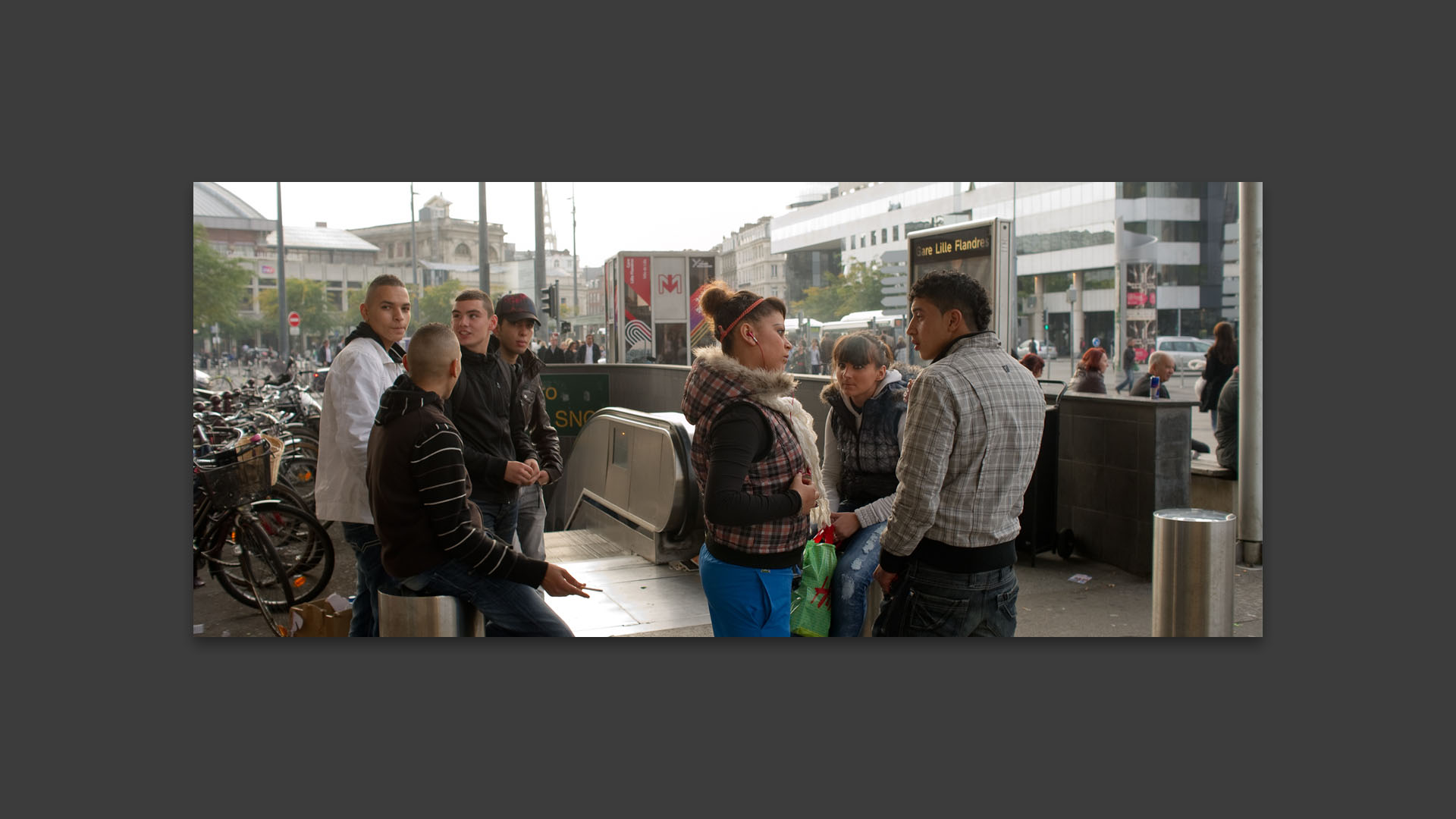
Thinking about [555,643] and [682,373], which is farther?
[682,373]

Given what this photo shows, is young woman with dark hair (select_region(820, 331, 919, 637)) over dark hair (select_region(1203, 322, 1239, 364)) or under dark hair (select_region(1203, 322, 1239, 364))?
under

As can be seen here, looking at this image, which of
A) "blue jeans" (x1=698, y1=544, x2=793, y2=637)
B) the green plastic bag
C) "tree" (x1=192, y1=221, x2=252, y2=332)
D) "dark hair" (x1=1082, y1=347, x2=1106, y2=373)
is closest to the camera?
"blue jeans" (x1=698, y1=544, x2=793, y2=637)

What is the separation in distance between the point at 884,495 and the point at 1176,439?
2.67m

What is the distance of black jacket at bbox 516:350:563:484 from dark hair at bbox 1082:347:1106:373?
5.53 meters

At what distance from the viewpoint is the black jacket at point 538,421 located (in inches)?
190

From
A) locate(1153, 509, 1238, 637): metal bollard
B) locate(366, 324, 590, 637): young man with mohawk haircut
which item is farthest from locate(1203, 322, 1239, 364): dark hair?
locate(366, 324, 590, 637): young man with mohawk haircut

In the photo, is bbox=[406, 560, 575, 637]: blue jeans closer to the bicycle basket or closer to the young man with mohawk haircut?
the young man with mohawk haircut

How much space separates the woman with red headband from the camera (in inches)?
113

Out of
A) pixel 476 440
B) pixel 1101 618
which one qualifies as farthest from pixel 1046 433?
pixel 476 440

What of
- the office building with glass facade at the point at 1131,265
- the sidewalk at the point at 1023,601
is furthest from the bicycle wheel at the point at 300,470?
the office building with glass facade at the point at 1131,265

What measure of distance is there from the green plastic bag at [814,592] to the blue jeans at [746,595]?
579 millimetres

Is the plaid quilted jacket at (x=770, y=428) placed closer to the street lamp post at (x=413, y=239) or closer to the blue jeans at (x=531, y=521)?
the street lamp post at (x=413, y=239)

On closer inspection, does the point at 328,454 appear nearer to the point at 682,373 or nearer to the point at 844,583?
the point at 844,583

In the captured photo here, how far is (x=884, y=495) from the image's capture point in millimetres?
4312
